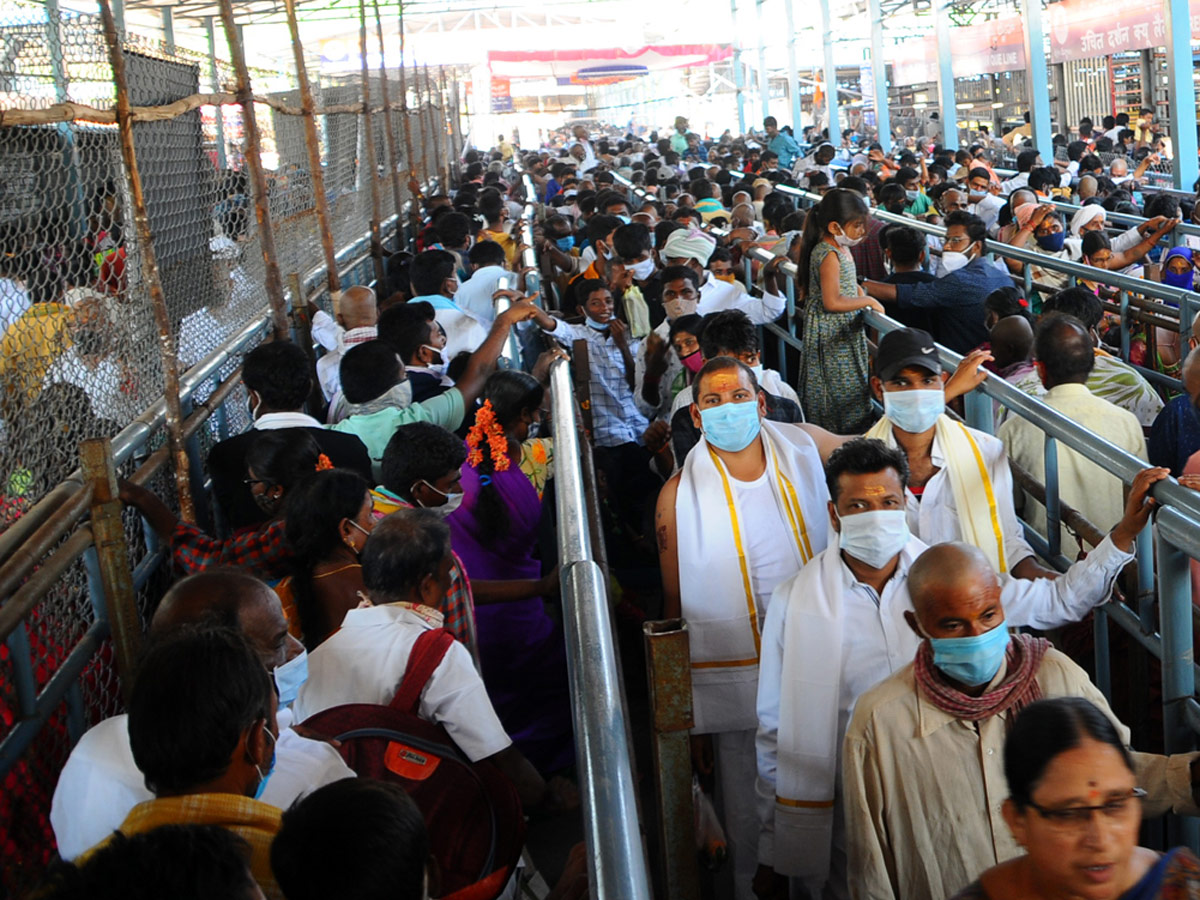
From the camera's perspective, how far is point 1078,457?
376 cm

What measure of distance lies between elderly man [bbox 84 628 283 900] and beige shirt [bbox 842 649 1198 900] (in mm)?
1257

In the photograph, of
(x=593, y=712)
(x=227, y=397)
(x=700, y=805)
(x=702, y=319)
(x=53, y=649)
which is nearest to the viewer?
(x=593, y=712)

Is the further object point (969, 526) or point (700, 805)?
point (969, 526)

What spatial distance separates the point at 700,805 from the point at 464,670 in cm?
79

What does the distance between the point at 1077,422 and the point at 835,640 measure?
4.29 ft

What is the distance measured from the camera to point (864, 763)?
257cm

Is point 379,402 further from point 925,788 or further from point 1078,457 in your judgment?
point 925,788

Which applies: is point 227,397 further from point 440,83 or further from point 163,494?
point 440,83

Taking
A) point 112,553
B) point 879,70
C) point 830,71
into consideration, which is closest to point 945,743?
point 112,553

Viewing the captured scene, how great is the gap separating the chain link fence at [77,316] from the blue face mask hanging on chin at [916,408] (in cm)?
226

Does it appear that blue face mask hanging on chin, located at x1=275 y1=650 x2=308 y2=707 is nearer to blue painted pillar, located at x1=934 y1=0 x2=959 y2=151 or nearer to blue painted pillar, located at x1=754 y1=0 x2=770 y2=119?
blue painted pillar, located at x1=934 y1=0 x2=959 y2=151

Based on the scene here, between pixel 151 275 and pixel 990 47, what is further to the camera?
pixel 990 47

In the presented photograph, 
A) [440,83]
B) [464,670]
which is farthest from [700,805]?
[440,83]

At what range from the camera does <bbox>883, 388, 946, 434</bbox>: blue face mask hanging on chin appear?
3.65m
